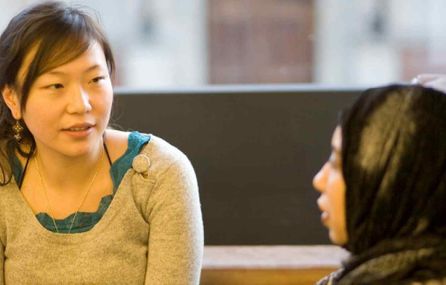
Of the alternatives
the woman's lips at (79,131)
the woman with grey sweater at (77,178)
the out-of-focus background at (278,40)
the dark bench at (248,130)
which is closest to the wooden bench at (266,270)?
the dark bench at (248,130)

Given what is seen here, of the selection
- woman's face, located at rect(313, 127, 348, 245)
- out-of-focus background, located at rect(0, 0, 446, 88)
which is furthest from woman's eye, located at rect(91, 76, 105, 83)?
out-of-focus background, located at rect(0, 0, 446, 88)

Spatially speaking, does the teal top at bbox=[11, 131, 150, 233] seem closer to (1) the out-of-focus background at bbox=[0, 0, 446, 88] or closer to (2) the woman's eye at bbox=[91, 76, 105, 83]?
(2) the woman's eye at bbox=[91, 76, 105, 83]

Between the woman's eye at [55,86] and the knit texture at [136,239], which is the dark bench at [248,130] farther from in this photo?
the woman's eye at [55,86]

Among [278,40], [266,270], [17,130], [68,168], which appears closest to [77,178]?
[68,168]

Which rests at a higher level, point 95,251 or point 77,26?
point 77,26

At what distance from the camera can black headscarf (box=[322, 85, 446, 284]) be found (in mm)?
1138

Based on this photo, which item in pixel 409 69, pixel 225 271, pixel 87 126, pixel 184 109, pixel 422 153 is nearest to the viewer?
pixel 422 153

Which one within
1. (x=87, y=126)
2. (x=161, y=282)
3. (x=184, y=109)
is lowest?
(x=161, y=282)

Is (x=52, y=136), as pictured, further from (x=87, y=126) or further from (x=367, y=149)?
(x=367, y=149)

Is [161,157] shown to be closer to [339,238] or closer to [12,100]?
[12,100]

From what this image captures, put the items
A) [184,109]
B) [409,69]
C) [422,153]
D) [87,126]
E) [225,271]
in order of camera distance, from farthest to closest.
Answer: [409,69] < [184,109] < [225,271] < [87,126] < [422,153]

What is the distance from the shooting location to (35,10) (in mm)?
1594

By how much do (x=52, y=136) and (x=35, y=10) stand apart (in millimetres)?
239

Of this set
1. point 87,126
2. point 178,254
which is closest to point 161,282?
point 178,254
